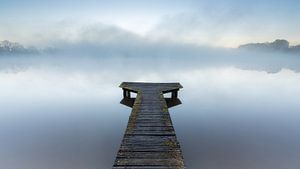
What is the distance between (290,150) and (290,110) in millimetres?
7999

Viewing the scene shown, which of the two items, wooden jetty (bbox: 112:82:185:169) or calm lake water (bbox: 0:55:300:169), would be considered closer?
wooden jetty (bbox: 112:82:185:169)

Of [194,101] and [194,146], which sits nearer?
[194,146]

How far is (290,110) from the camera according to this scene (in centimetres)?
1708

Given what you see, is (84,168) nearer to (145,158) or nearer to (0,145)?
(145,158)

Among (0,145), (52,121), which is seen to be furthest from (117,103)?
(0,145)

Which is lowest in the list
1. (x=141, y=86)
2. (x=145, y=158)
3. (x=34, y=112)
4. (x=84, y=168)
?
(x=84, y=168)

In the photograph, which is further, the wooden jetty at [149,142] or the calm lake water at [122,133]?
the calm lake water at [122,133]

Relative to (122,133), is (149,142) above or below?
above

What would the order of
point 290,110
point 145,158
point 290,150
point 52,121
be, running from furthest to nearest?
point 290,110 → point 52,121 → point 290,150 → point 145,158

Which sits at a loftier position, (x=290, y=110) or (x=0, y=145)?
(x=290, y=110)

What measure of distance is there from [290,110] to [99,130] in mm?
12761

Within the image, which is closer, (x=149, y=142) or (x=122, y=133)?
(x=149, y=142)

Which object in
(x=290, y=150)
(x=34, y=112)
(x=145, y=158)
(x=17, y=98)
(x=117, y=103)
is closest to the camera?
(x=145, y=158)

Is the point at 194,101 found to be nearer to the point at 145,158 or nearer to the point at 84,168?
the point at 84,168
